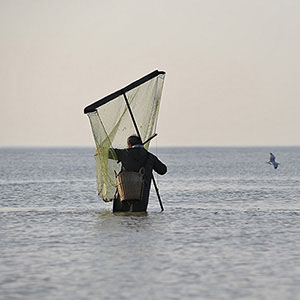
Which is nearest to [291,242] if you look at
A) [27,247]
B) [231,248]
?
[231,248]

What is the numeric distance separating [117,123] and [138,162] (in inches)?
46.9

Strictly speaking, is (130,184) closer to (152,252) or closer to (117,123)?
(117,123)

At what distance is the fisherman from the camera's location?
19.1m

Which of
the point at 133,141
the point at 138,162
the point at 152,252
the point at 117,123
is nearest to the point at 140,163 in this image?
the point at 138,162

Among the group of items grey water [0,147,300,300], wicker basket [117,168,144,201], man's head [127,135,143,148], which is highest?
man's head [127,135,143,148]

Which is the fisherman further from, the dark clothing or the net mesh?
the net mesh

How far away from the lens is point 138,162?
19.1 m

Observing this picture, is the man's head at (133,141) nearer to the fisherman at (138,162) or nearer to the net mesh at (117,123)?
the fisherman at (138,162)

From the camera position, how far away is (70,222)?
61.3 ft

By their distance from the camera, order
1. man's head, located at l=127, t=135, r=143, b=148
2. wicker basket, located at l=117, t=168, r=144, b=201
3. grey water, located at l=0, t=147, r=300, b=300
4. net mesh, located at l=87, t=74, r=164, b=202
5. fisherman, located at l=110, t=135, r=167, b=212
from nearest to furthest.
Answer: grey water, located at l=0, t=147, r=300, b=300, wicker basket, located at l=117, t=168, r=144, b=201, fisherman, located at l=110, t=135, r=167, b=212, man's head, located at l=127, t=135, r=143, b=148, net mesh, located at l=87, t=74, r=164, b=202

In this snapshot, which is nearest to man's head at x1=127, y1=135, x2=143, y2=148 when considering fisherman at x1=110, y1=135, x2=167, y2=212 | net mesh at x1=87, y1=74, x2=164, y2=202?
fisherman at x1=110, y1=135, x2=167, y2=212

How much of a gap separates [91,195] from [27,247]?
14.6m

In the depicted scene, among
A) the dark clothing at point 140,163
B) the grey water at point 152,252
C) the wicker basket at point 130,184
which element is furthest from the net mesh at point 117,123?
the grey water at point 152,252

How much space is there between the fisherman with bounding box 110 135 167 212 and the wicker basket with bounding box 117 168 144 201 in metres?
0.12
